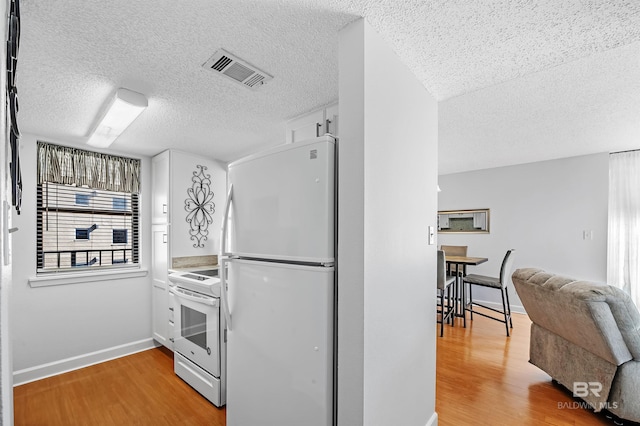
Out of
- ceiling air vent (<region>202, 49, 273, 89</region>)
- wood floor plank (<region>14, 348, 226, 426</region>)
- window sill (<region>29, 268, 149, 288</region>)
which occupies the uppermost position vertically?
ceiling air vent (<region>202, 49, 273, 89</region>)

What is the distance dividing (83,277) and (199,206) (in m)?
1.33

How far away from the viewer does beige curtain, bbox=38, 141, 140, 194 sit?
2.90m

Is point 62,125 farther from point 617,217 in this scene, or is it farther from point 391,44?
point 617,217

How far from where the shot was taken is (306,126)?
239 cm

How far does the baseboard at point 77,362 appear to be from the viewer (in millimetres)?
2688

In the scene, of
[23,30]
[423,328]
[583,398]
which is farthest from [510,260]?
[23,30]

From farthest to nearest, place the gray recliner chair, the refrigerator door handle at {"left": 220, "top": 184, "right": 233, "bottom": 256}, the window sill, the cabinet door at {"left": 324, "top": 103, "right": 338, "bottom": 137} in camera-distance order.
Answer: the window sill < the cabinet door at {"left": 324, "top": 103, "right": 338, "bottom": 137} < the gray recliner chair < the refrigerator door handle at {"left": 220, "top": 184, "right": 233, "bottom": 256}

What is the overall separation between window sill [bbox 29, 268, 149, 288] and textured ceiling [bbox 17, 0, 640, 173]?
4.43 ft

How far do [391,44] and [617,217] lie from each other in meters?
4.61

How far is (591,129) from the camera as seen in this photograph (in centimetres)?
306

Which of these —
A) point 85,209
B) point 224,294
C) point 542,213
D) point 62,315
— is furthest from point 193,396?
point 542,213

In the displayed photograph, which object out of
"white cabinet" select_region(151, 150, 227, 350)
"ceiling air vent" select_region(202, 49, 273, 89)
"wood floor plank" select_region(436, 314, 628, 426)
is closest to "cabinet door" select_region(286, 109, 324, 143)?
"ceiling air vent" select_region(202, 49, 273, 89)

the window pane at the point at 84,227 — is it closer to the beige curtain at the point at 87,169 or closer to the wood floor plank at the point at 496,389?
the beige curtain at the point at 87,169

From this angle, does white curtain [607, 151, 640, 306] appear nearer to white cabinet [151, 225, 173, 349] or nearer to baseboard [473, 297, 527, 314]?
baseboard [473, 297, 527, 314]
